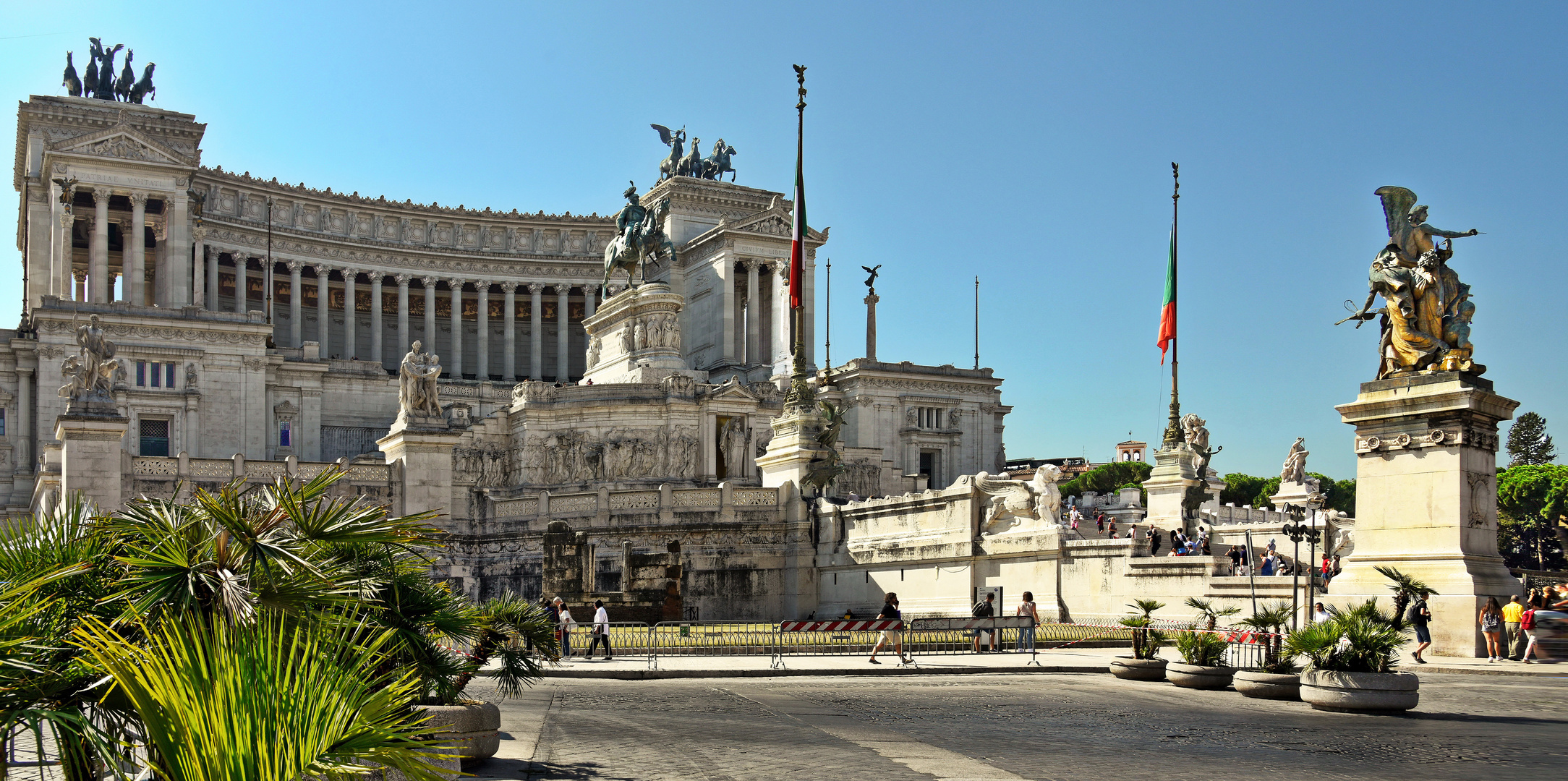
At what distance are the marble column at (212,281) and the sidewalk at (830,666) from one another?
6843cm

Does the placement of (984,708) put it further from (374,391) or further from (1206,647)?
(374,391)

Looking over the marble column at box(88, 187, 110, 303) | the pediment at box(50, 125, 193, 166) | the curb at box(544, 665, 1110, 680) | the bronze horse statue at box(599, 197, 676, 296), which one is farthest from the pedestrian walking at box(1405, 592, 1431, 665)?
the pediment at box(50, 125, 193, 166)

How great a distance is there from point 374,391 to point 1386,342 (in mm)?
64036

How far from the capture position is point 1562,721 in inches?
635

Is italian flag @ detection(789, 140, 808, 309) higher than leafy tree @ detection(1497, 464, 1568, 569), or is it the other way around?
italian flag @ detection(789, 140, 808, 309)

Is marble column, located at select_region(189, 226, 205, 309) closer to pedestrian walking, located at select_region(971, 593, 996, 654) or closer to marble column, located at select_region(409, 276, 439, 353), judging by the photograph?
marble column, located at select_region(409, 276, 439, 353)

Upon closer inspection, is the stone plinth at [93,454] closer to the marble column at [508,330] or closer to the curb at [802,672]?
the curb at [802,672]

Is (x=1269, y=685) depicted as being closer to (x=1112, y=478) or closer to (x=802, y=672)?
(x=802, y=672)

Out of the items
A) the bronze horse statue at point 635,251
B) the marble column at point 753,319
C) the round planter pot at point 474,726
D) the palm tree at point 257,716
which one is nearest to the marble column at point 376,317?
the bronze horse statue at point 635,251

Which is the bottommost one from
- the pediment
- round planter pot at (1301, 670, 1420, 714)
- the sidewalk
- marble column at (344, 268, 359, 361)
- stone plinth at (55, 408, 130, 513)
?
the sidewalk

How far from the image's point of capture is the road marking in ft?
43.0

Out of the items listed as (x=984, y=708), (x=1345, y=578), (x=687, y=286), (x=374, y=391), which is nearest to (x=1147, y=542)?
(x=1345, y=578)

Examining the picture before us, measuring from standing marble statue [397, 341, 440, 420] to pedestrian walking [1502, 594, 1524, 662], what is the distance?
29.4 meters

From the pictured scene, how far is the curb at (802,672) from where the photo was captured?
25.0 m
